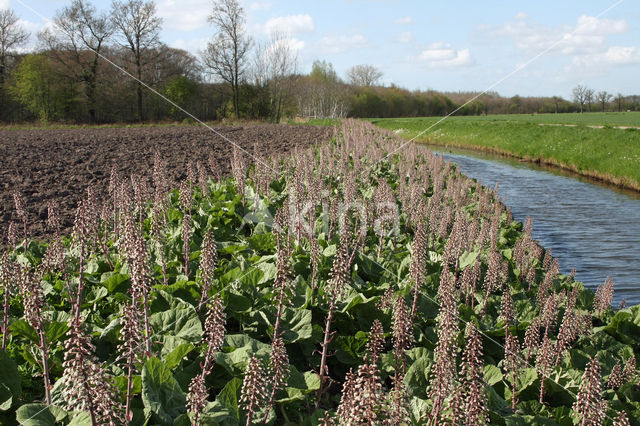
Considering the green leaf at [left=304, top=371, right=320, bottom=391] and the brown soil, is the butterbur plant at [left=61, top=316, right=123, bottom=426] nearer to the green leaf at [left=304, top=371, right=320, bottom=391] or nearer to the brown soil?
the green leaf at [left=304, top=371, right=320, bottom=391]

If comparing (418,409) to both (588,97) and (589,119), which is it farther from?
(588,97)

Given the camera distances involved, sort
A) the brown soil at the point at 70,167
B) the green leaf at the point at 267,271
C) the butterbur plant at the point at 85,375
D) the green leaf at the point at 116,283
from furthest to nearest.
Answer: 1. the brown soil at the point at 70,167
2. the green leaf at the point at 267,271
3. the green leaf at the point at 116,283
4. the butterbur plant at the point at 85,375

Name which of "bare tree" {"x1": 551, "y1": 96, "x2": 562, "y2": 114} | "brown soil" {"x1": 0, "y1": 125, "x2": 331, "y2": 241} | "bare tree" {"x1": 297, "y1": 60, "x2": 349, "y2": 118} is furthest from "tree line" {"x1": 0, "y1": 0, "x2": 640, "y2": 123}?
"bare tree" {"x1": 551, "y1": 96, "x2": 562, "y2": 114}

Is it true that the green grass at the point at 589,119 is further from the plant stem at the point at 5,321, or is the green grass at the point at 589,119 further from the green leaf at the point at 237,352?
the plant stem at the point at 5,321

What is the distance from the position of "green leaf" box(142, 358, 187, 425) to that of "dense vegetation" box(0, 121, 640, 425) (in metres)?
0.01

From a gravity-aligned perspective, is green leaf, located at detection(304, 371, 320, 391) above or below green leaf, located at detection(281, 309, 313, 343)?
below

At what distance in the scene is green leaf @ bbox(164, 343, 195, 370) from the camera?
378cm

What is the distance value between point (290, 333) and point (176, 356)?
3.70 ft

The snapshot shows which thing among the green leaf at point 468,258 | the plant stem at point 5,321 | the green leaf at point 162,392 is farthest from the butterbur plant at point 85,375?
the green leaf at point 468,258

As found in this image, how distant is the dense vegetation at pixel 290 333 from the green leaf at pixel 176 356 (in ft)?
0.03

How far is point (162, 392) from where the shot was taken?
3.46 meters

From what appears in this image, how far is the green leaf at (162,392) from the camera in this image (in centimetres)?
329

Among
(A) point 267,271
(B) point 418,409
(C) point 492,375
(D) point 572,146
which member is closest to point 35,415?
(B) point 418,409

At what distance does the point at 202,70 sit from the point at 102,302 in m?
64.3
